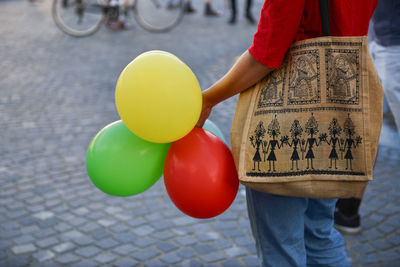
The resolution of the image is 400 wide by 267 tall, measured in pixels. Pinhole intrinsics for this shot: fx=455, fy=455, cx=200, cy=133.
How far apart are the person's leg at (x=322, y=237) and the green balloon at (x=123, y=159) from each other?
67 cm

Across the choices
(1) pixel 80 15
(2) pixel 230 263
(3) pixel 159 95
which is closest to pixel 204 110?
(3) pixel 159 95

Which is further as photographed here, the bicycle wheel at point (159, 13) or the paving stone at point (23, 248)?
the bicycle wheel at point (159, 13)

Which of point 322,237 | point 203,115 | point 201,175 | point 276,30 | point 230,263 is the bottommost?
point 230,263

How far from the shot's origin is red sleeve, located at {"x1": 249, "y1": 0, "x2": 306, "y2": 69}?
1.42 m

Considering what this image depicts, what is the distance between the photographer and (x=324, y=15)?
145cm

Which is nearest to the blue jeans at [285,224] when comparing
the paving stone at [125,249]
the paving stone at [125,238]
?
the paving stone at [125,249]

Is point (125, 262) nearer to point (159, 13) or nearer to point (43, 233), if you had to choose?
point (43, 233)

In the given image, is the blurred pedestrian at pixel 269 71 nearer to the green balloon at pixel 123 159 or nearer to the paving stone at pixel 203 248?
the green balloon at pixel 123 159

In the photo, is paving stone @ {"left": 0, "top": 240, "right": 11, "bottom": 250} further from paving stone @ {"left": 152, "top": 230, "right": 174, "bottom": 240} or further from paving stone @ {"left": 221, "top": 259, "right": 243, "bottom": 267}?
paving stone @ {"left": 221, "top": 259, "right": 243, "bottom": 267}

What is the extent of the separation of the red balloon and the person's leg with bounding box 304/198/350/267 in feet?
1.22

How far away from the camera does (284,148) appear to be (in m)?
1.52

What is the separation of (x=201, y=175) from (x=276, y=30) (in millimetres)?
597

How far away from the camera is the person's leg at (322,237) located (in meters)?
1.90

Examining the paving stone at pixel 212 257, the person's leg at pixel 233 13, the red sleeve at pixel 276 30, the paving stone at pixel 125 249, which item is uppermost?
the person's leg at pixel 233 13
